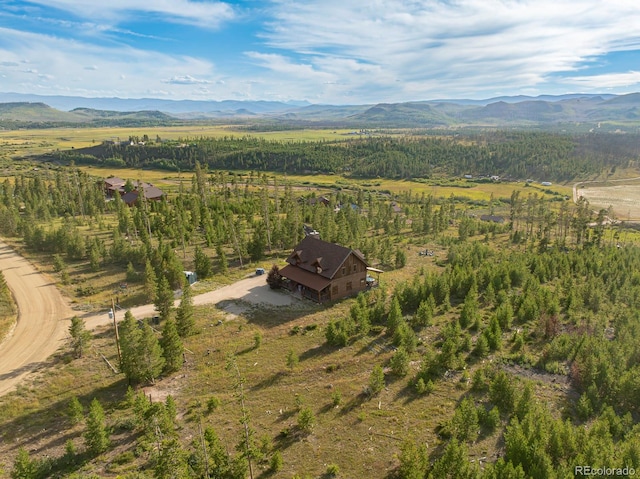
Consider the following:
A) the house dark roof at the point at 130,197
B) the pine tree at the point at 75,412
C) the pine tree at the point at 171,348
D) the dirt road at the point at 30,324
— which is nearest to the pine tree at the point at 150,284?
the dirt road at the point at 30,324

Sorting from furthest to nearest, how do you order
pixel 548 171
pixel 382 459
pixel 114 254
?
pixel 548 171
pixel 114 254
pixel 382 459

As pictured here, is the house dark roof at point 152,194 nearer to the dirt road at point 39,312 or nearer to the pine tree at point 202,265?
the dirt road at point 39,312

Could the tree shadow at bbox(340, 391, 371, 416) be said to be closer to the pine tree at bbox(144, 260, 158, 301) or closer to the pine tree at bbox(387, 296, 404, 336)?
the pine tree at bbox(387, 296, 404, 336)

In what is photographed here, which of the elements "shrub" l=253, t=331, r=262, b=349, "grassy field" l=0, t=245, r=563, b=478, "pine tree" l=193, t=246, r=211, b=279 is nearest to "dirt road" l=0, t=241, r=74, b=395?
"grassy field" l=0, t=245, r=563, b=478

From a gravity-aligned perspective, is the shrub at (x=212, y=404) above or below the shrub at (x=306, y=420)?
below

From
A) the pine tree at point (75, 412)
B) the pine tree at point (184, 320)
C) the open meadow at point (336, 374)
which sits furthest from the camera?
the pine tree at point (184, 320)

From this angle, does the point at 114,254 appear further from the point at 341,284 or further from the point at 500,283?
the point at 500,283

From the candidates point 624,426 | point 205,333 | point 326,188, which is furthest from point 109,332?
point 326,188

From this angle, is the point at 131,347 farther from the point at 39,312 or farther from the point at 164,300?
the point at 39,312
